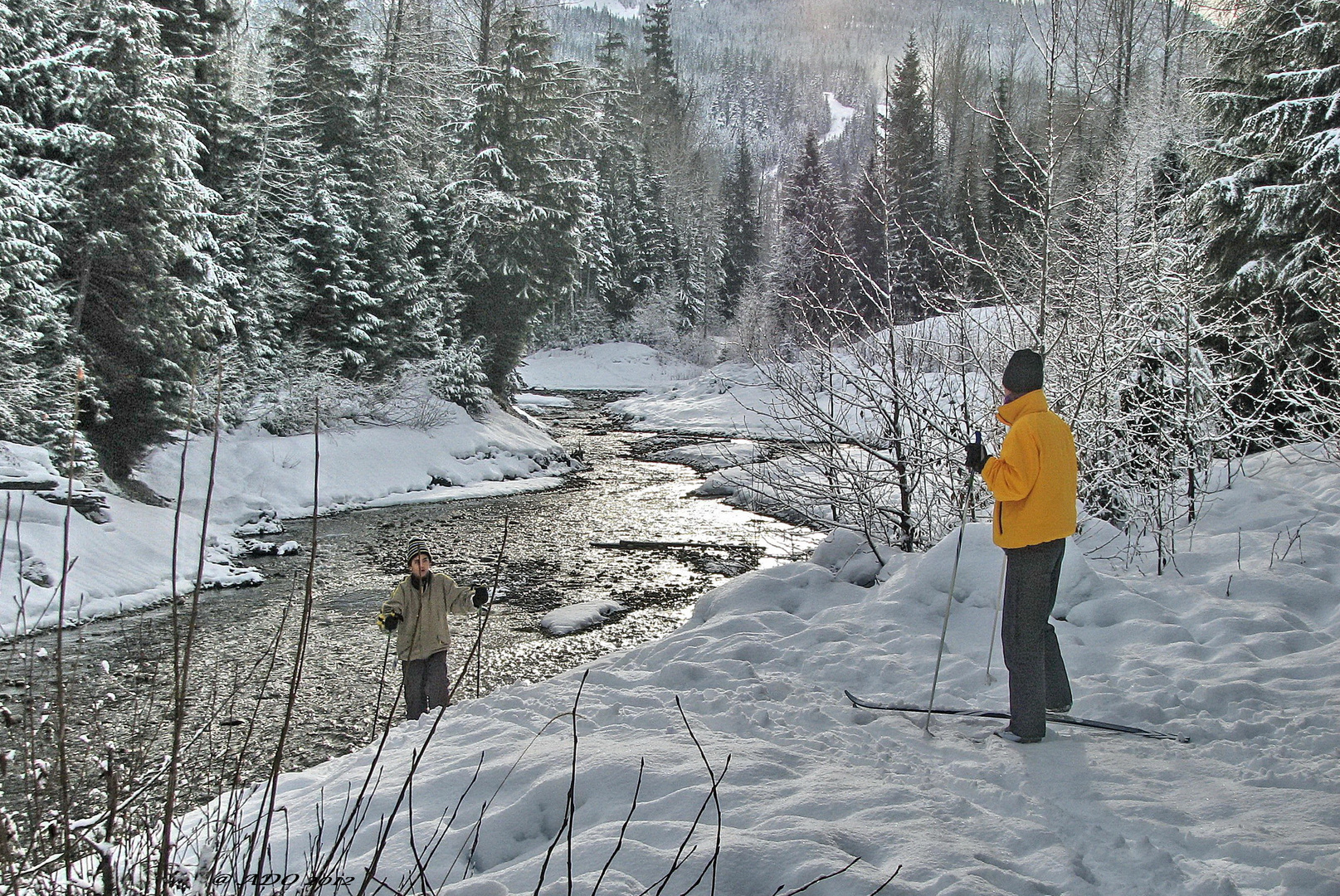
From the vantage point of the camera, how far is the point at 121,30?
13.6 meters

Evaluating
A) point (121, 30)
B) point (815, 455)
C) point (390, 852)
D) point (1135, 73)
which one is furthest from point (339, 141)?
point (1135, 73)

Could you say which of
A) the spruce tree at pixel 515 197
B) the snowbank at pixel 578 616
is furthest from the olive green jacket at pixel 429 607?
the spruce tree at pixel 515 197

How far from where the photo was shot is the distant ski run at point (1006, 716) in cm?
402

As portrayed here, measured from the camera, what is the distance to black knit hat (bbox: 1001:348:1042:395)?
406 centimetres

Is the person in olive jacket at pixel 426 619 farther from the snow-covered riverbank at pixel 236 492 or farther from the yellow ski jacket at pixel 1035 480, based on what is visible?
the yellow ski jacket at pixel 1035 480

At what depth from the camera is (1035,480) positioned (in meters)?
3.94

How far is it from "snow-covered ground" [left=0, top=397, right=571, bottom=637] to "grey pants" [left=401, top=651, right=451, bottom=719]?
A: 7.56 feet

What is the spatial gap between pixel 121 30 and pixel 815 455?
1341 cm

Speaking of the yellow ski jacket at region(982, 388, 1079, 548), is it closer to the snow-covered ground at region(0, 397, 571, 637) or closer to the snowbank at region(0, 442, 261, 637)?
the snow-covered ground at region(0, 397, 571, 637)

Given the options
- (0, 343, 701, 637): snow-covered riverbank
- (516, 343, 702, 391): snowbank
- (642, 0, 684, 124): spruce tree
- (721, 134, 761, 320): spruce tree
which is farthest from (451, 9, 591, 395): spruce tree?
(642, 0, 684, 124): spruce tree

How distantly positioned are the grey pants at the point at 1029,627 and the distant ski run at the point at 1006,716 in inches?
11.1

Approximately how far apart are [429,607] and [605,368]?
141 feet

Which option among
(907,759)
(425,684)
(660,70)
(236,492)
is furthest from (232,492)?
(660,70)

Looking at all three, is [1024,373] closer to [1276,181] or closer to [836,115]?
[1276,181]
